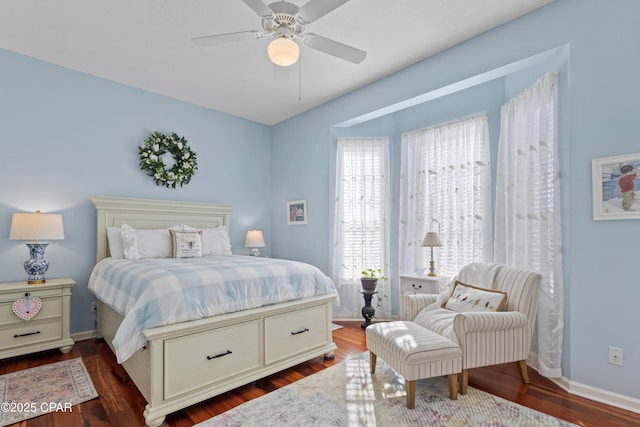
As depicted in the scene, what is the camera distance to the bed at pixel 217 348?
211cm

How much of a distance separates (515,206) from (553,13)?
1560 millimetres

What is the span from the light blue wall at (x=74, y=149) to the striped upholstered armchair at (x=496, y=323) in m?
3.60

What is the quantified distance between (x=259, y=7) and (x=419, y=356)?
2.44 m

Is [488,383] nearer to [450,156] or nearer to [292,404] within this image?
[292,404]

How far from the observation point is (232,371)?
97.3 inches

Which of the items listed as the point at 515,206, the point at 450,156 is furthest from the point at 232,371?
the point at 450,156

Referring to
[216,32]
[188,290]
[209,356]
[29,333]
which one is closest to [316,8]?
[216,32]

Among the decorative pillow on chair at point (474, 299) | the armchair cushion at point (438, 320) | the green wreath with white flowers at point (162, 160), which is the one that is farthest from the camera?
the green wreath with white flowers at point (162, 160)

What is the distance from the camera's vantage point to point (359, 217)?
4.57 meters

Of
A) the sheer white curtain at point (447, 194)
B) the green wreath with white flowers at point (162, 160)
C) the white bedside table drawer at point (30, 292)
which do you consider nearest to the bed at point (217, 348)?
the white bedside table drawer at point (30, 292)

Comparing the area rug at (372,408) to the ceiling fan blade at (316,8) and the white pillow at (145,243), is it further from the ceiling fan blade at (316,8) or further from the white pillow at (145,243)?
the ceiling fan blade at (316,8)

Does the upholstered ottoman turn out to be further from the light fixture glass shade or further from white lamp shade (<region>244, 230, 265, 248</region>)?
white lamp shade (<region>244, 230, 265, 248</region>)

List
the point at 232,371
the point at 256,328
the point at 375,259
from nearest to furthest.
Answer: the point at 232,371
the point at 256,328
the point at 375,259

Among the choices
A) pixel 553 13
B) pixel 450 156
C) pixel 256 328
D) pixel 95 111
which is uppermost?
pixel 553 13
